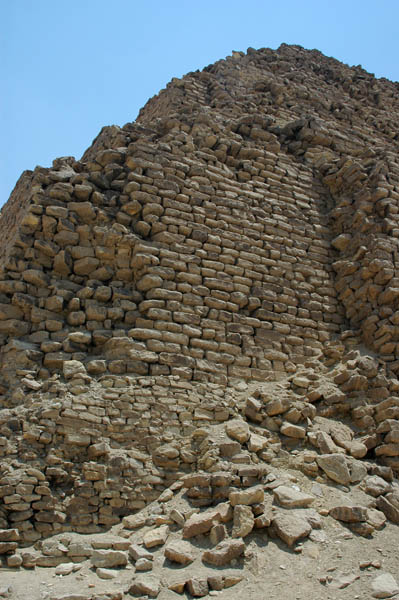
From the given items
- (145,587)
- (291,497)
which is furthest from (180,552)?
(291,497)

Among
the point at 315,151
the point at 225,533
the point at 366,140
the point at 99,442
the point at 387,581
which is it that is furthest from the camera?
the point at 366,140

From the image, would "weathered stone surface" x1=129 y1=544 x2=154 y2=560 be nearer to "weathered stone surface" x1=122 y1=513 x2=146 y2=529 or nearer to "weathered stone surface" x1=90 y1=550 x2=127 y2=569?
"weathered stone surface" x1=90 y1=550 x2=127 y2=569

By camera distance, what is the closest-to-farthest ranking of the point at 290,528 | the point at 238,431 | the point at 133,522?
the point at 290,528, the point at 133,522, the point at 238,431

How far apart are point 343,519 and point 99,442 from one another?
227cm

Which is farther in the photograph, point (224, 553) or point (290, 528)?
point (290, 528)

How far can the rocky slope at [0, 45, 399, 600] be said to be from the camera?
4.23m

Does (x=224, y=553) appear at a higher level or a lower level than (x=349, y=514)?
lower

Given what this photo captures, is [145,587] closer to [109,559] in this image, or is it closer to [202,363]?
[109,559]

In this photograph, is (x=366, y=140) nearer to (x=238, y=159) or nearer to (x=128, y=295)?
(x=238, y=159)

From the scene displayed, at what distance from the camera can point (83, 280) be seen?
6203 mm

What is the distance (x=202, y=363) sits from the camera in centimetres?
588

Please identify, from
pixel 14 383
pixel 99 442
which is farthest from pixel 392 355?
pixel 14 383

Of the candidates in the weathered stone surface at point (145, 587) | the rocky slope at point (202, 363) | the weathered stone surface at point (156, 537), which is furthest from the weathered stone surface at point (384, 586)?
the weathered stone surface at point (156, 537)

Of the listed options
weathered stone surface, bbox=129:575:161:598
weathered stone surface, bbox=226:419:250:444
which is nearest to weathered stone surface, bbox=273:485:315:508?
weathered stone surface, bbox=226:419:250:444
